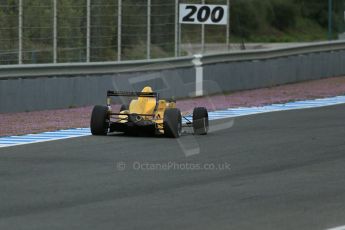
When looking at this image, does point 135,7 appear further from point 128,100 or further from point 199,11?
point 128,100

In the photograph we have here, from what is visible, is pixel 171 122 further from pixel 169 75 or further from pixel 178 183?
pixel 169 75

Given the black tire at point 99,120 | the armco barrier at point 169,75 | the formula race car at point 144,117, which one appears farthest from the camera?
the armco barrier at point 169,75

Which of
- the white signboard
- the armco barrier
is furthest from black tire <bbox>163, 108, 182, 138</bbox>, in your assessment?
the white signboard

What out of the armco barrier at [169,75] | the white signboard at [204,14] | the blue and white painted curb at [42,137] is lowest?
the blue and white painted curb at [42,137]

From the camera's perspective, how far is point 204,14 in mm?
26156

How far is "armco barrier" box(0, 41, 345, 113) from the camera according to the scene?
21.6 meters

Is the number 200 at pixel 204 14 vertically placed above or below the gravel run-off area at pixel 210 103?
above

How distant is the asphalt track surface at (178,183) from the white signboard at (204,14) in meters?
8.99

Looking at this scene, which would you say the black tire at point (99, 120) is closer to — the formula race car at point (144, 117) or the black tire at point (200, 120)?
the formula race car at point (144, 117)

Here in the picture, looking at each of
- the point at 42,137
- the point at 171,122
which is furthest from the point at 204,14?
the point at 171,122

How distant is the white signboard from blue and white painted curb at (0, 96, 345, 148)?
132 inches

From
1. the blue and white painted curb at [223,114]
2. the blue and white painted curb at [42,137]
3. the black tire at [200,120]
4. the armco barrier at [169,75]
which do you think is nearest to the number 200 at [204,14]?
the armco barrier at [169,75]

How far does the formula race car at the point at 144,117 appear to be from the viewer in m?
16.0

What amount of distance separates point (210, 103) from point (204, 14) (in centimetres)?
363
